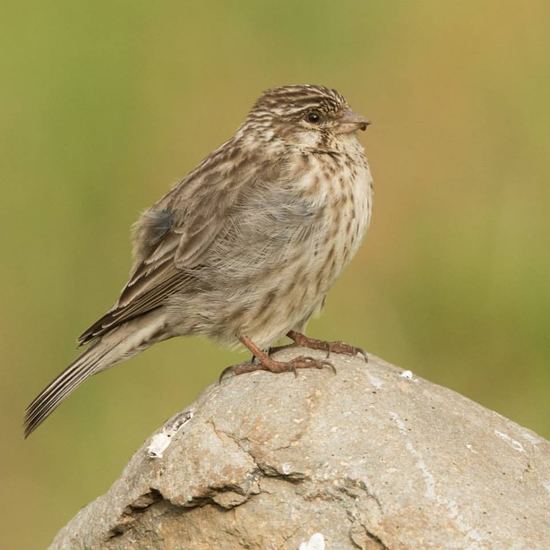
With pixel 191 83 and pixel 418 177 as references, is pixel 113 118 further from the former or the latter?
pixel 418 177

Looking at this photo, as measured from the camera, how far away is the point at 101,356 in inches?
328

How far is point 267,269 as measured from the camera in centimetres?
815

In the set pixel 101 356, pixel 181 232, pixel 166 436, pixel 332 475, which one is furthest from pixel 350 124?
pixel 332 475

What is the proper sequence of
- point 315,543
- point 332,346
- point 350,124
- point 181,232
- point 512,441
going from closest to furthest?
point 315,543 < point 512,441 < point 332,346 < point 181,232 < point 350,124

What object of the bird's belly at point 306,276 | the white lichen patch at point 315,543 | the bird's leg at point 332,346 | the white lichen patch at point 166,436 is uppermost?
the bird's belly at point 306,276

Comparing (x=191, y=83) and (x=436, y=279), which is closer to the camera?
(x=436, y=279)

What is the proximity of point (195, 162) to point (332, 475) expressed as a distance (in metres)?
5.95

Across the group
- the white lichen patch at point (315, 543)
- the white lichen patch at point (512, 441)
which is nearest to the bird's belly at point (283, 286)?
the white lichen patch at point (512, 441)

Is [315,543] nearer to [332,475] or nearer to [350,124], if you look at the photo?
[332,475]

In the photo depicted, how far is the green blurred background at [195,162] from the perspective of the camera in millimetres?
11031

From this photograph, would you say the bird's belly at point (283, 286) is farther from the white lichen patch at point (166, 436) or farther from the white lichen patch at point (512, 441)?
the white lichen patch at point (512, 441)

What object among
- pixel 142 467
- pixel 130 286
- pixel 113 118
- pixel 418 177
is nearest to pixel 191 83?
pixel 113 118

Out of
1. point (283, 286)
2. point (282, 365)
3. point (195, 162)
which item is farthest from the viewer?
point (195, 162)

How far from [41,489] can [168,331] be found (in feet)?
9.55
